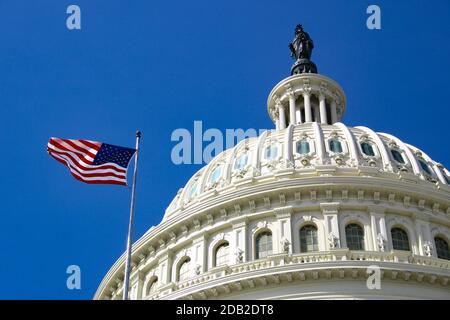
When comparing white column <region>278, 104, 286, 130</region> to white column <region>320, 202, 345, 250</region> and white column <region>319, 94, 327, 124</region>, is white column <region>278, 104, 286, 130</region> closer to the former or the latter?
white column <region>319, 94, 327, 124</region>

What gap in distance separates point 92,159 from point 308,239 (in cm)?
1845

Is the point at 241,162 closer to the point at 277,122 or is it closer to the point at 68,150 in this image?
the point at 277,122

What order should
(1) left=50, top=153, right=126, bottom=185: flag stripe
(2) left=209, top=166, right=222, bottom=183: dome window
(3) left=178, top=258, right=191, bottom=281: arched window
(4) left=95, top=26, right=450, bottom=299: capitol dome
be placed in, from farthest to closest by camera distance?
1. (2) left=209, top=166, right=222, bottom=183: dome window
2. (3) left=178, top=258, right=191, bottom=281: arched window
3. (4) left=95, top=26, right=450, bottom=299: capitol dome
4. (1) left=50, top=153, right=126, bottom=185: flag stripe

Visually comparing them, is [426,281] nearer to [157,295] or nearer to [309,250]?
[309,250]

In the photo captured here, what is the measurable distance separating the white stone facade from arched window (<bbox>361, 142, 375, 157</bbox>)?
0.07 meters

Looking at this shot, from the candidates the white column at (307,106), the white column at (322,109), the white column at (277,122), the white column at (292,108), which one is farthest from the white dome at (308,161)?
the white column at (277,122)

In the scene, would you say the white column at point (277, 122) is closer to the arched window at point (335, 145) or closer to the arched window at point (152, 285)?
the arched window at point (335, 145)

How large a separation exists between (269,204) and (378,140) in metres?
12.8

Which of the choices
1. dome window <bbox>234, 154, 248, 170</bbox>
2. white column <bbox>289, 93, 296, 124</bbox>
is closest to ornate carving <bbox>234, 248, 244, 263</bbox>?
dome window <bbox>234, 154, 248, 170</bbox>

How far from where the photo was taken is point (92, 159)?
32406mm

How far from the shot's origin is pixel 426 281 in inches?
1635

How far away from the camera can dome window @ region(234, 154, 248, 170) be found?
55381mm

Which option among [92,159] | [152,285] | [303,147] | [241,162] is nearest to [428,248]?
[303,147]

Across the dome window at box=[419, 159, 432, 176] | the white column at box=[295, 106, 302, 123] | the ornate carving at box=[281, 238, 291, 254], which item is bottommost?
the ornate carving at box=[281, 238, 291, 254]
